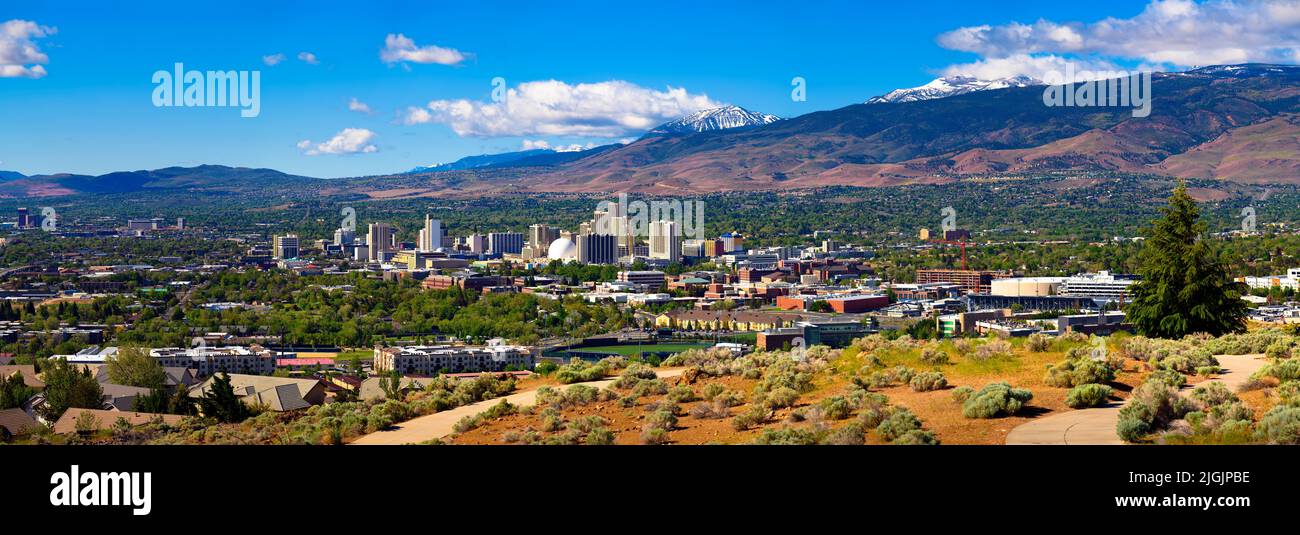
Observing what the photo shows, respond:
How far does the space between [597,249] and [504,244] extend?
73.2ft

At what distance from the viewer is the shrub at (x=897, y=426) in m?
11.6

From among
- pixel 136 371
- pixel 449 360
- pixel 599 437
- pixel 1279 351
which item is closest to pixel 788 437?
pixel 599 437

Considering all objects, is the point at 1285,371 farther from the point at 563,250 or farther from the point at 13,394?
the point at 563,250

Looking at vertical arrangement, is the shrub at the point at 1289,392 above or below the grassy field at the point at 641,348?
above

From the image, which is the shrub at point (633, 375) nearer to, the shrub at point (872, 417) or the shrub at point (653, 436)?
the shrub at point (653, 436)

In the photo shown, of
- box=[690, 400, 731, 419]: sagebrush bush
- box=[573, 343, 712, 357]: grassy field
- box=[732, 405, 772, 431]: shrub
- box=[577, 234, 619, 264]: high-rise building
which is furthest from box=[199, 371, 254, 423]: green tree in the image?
box=[577, 234, 619, 264]: high-rise building

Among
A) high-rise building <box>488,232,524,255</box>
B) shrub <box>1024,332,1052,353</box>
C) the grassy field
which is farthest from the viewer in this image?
high-rise building <box>488,232,524,255</box>

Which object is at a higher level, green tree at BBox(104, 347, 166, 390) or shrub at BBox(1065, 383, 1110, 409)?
shrub at BBox(1065, 383, 1110, 409)

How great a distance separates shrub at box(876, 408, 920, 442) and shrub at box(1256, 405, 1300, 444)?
261 cm

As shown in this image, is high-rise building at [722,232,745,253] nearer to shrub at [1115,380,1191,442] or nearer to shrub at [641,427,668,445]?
shrub at [641,427,668,445]

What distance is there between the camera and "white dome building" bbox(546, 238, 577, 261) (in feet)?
442

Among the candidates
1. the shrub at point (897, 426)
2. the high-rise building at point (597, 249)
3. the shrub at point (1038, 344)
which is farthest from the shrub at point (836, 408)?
the high-rise building at point (597, 249)

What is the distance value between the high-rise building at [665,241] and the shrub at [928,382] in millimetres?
116420

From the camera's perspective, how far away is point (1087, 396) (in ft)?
42.2
